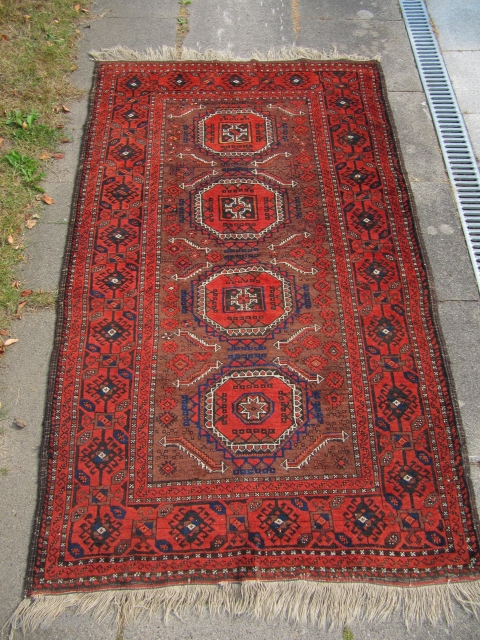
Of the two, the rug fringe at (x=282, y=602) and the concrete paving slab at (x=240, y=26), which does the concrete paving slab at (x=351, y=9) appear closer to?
the concrete paving slab at (x=240, y=26)

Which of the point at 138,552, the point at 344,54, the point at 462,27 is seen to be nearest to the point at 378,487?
the point at 138,552

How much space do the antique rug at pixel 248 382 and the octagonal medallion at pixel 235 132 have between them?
12mm

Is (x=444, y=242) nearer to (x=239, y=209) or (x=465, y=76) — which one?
(x=239, y=209)

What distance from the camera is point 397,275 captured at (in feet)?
11.1

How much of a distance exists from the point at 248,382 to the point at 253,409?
0.49ft

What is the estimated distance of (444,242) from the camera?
3.55 metres

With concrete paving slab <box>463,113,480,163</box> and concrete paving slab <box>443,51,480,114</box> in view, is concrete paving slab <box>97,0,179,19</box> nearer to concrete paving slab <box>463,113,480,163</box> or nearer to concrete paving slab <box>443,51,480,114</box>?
concrete paving slab <box>443,51,480,114</box>

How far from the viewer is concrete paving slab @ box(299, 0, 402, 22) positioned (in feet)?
15.4

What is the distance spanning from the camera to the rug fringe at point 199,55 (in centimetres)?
434

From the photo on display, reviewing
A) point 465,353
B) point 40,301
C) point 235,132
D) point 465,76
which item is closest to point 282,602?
point 465,353

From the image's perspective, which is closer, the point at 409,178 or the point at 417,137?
the point at 409,178

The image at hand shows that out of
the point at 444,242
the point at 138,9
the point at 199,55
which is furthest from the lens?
the point at 138,9

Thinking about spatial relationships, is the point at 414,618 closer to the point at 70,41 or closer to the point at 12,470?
the point at 12,470

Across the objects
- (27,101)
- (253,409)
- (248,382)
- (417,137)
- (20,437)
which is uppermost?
(27,101)
